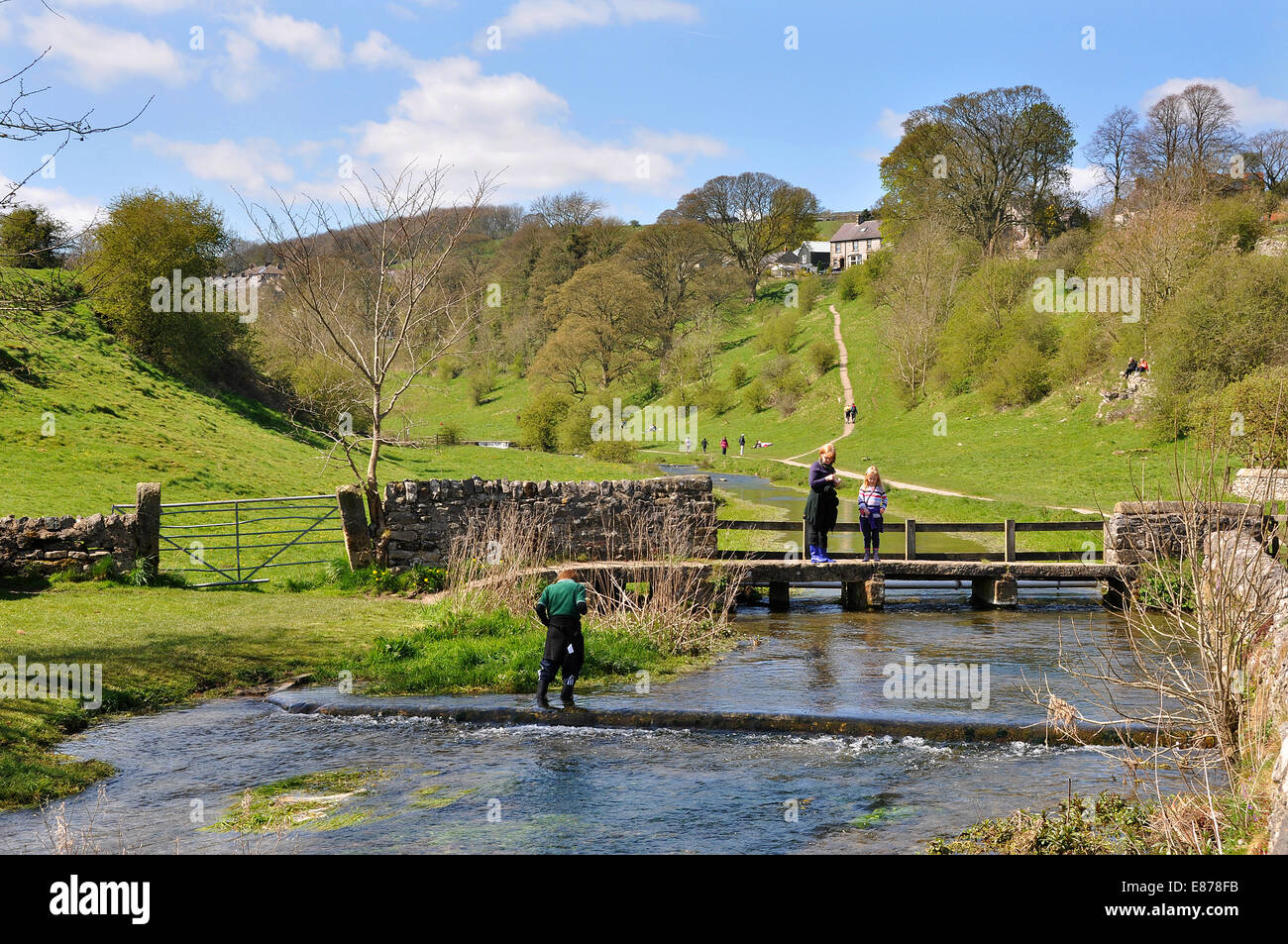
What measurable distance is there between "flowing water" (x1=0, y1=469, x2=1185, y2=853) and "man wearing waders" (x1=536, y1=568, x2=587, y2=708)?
63 cm

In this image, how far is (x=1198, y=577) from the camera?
7.26 metres

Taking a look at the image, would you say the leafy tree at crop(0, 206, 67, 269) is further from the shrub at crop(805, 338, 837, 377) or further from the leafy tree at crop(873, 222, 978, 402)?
the shrub at crop(805, 338, 837, 377)

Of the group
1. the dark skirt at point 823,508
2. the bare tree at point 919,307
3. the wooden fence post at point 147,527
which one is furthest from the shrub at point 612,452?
the wooden fence post at point 147,527

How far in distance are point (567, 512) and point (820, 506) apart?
4822mm

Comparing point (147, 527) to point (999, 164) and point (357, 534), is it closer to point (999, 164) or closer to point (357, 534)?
point (357, 534)

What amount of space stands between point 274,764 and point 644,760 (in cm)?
357

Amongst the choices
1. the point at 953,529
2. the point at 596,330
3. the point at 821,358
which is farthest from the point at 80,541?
the point at 821,358

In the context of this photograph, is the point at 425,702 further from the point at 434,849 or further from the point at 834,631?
the point at 834,631

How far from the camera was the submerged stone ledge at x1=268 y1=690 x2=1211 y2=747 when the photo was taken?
400 inches

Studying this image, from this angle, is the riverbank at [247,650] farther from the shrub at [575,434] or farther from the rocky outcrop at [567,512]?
the shrub at [575,434]

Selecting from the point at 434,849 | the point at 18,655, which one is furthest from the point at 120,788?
the point at 18,655

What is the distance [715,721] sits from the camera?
11055mm
